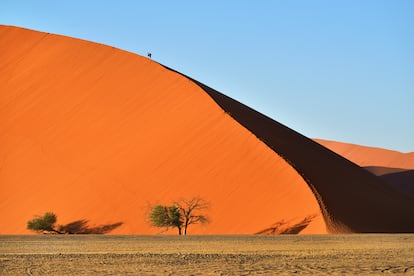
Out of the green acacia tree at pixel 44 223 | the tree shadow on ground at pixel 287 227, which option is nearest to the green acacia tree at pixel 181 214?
the tree shadow on ground at pixel 287 227

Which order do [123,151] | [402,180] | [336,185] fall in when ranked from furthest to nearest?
1. [402,180]
2. [123,151]
3. [336,185]

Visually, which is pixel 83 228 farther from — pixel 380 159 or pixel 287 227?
pixel 380 159

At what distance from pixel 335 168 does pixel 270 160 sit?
25.9ft

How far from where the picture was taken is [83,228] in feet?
138

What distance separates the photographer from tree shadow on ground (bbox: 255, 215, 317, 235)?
39322 millimetres

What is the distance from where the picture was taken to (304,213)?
40.5m

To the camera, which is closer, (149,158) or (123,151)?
(149,158)

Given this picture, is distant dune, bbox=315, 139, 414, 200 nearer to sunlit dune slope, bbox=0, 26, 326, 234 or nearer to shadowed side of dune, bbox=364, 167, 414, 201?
shadowed side of dune, bbox=364, 167, 414, 201

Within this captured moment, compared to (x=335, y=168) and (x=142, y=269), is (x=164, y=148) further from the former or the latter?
(x=142, y=269)

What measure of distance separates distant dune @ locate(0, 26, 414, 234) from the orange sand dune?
179ft

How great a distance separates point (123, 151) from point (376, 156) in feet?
239

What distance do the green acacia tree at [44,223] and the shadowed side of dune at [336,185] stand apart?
13.1 m

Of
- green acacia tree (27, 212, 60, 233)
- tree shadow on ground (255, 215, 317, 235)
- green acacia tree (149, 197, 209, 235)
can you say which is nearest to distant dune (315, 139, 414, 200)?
green acacia tree (149, 197, 209, 235)

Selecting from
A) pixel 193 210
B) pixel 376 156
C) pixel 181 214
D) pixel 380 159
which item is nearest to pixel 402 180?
pixel 380 159
